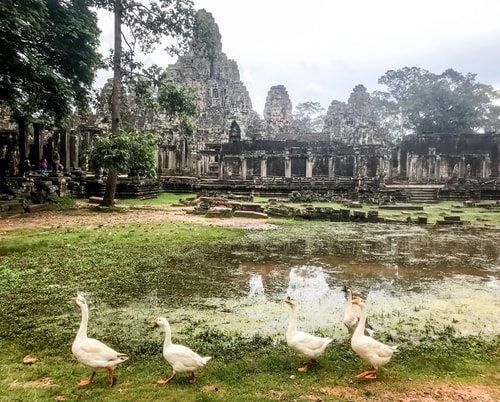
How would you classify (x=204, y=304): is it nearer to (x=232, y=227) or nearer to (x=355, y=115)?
(x=232, y=227)

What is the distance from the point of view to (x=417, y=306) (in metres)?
6.62

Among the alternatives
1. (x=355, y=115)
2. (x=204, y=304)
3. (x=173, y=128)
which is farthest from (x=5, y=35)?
(x=355, y=115)

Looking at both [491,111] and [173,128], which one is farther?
[491,111]

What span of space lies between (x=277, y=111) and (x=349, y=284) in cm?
4256

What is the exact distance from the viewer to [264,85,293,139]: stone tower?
48594mm

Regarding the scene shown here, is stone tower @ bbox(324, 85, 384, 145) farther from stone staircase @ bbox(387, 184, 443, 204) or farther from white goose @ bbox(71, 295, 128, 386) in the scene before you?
white goose @ bbox(71, 295, 128, 386)

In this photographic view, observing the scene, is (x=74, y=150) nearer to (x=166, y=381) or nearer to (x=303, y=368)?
(x=166, y=381)

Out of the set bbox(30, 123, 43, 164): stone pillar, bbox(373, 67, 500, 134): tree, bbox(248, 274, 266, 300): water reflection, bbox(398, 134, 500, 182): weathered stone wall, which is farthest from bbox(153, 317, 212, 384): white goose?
bbox(373, 67, 500, 134): tree

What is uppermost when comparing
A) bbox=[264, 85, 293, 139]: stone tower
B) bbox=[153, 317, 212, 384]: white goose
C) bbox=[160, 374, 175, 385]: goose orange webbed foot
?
bbox=[264, 85, 293, 139]: stone tower

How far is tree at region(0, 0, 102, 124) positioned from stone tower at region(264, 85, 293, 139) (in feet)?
103

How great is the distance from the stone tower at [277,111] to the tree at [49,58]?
31.4 meters

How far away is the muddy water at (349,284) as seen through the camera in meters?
5.86

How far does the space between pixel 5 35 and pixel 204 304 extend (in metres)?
13.2

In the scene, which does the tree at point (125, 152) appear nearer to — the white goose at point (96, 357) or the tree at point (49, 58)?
the tree at point (49, 58)
